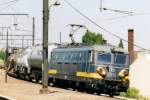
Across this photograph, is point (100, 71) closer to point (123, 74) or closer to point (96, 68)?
point (96, 68)

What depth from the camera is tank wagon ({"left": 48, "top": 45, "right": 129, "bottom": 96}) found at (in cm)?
2831

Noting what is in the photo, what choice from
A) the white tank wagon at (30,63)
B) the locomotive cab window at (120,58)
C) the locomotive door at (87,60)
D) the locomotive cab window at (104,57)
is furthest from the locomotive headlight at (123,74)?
the white tank wagon at (30,63)

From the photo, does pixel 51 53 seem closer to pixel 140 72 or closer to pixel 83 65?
pixel 83 65

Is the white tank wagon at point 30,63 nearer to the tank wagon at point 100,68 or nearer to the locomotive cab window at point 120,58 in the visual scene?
the tank wagon at point 100,68

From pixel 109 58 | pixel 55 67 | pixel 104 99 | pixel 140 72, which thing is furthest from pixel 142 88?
pixel 104 99

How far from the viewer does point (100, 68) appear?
2830cm

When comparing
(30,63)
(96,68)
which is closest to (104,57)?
(96,68)

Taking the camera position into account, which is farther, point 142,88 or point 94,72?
point 142,88

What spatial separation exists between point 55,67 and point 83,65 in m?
5.36

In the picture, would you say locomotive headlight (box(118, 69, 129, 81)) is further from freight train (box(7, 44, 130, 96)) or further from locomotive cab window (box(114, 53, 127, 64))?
locomotive cab window (box(114, 53, 127, 64))

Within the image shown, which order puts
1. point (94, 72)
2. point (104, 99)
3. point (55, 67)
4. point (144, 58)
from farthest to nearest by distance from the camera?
point (144, 58) < point (55, 67) < point (94, 72) < point (104, 99)

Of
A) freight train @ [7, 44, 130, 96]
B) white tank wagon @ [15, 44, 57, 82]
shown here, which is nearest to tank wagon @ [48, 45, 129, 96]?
freight train @ [7, 44, 130, 96]

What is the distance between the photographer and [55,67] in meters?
34.4

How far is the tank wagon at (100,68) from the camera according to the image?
2831 centimetres
